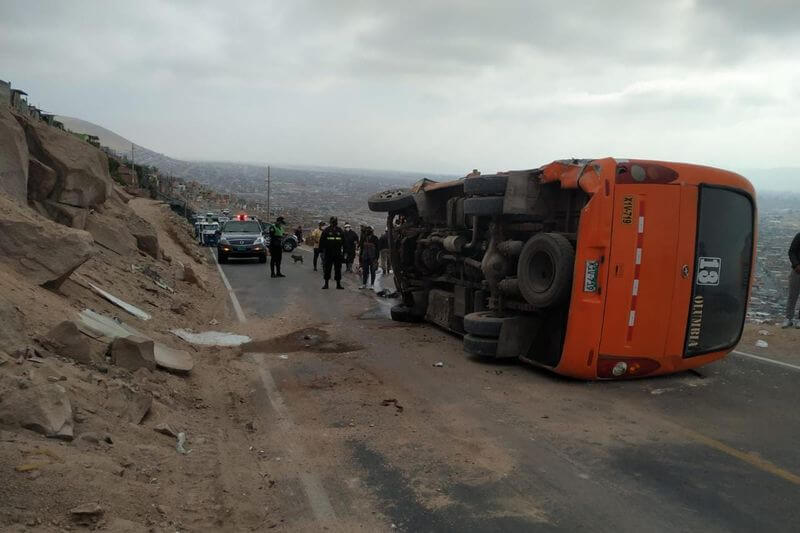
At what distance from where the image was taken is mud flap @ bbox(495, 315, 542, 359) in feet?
24.9

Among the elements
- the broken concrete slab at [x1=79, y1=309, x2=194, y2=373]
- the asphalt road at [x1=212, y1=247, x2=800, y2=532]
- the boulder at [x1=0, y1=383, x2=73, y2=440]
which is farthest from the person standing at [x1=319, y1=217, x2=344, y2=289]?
the boulder at [x1=0, y1=383, x2=73, y2=440]

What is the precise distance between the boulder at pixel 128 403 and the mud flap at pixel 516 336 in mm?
3874

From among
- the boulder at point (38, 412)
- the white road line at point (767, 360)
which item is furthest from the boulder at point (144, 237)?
the white road line at point (767, 360)

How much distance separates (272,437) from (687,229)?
4468 mm

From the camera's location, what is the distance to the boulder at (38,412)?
13.5ft

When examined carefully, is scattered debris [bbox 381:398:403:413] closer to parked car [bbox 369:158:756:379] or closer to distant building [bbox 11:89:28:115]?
parked car [bbox 369:158:756:379]

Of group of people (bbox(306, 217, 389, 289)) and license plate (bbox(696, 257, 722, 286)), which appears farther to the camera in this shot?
group of people (bbox(306, 217, 389, 289))

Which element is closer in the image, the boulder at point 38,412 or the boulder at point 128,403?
the boulder at point 38,412

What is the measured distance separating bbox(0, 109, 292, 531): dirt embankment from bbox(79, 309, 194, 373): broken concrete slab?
0.06m

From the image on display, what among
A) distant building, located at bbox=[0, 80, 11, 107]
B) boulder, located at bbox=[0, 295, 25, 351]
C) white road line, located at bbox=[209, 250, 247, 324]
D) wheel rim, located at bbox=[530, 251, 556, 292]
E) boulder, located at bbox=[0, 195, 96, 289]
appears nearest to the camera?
boulder, located at bbox=[0, 295, 25, 351]

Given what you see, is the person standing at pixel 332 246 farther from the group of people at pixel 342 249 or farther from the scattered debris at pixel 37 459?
the scattered debris at pixel 37 459

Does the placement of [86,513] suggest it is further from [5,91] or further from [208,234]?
[208,234]

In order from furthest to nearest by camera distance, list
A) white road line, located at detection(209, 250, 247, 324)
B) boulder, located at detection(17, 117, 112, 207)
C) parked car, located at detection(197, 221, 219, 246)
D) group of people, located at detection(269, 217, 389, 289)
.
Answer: parked car, located at detection(197, 221, 219, 246) → group of people, located at detection(269, 217, 389, 289) → boulder, located at detection(17, 117, 112, 207) → white road line, located at detection(209, 250, 247, 324)

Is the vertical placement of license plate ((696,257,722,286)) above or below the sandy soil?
above
